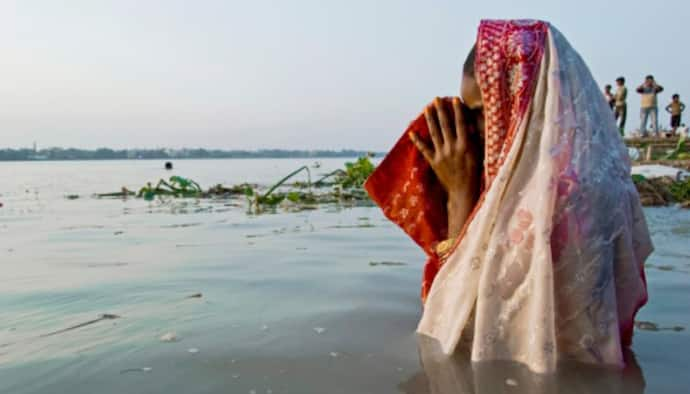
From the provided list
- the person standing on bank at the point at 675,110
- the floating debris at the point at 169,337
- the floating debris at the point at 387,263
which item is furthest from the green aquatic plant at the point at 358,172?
the person standing on bank at the point at 675,110

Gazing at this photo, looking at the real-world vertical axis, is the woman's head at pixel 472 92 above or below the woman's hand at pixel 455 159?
above

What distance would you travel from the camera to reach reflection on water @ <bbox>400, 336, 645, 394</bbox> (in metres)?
1.53

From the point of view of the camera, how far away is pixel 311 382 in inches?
63.7

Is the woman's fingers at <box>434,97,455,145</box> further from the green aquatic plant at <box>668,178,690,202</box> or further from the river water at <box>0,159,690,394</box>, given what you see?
the green aquatic plant at <box>668,178,690,202</box>

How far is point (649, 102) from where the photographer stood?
13898mm

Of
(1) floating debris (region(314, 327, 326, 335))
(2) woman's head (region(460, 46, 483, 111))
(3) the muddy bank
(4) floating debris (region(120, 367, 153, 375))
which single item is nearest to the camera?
(4) floating debris (region(120, 367, 153, 375))

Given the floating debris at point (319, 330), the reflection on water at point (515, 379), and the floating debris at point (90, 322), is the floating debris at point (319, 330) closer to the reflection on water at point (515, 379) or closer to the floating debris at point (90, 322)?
the reflection on water at point (515, 379)

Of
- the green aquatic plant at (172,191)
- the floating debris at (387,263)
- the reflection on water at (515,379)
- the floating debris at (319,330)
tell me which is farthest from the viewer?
the green aquatic plant at (172,191)

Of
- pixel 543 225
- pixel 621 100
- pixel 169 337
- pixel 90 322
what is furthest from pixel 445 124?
pixel 621 100

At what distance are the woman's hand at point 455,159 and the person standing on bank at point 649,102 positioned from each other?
1381cm

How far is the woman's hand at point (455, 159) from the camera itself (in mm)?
1925

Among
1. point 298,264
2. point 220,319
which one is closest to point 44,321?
point 220,319

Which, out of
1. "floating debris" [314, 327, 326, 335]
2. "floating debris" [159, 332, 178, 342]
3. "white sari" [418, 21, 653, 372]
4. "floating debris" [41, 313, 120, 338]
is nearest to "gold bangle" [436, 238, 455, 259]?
"white sari" [418, 21, 653, 372]

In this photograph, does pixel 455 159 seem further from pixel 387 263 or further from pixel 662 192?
pixel 662 192
